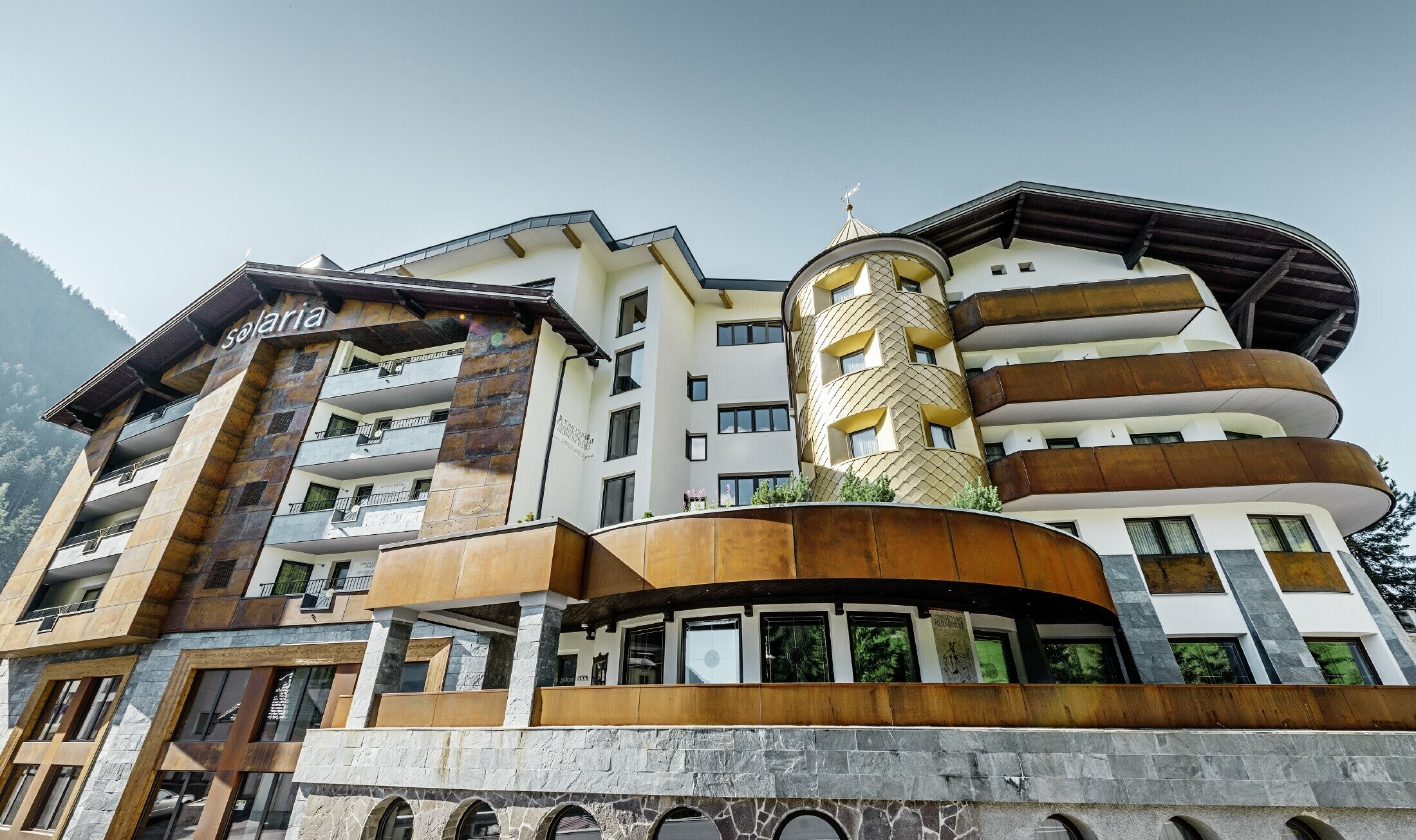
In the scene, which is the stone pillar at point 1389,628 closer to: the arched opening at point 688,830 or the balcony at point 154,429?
the arched opening at point 688,830

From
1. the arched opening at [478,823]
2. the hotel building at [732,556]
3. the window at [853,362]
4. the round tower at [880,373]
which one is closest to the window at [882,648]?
the hotel building at [732,556]

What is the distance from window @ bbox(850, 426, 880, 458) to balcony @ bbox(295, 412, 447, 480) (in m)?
15.1

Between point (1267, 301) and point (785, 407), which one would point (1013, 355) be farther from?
point (1267, 301)

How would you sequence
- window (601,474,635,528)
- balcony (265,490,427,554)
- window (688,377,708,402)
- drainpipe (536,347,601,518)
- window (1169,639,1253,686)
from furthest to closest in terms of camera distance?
window (688,377,708,402) < window (601,474,635,528) < balcony (265,490,427,554) < drainpipe (536,347,601,518) < window (1169,639,1253,686)

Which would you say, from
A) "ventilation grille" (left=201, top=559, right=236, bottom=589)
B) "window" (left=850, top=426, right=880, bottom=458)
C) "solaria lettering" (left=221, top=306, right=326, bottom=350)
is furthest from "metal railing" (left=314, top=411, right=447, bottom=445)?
"window" (left=850, top=426, right=880, bottom=458)

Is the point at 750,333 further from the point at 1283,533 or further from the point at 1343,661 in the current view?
the point at 1343,661

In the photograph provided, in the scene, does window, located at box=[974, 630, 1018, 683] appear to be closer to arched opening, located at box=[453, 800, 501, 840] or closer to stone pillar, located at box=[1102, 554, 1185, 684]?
stone pillar, located at box=[1102, 554, 1185, 684]

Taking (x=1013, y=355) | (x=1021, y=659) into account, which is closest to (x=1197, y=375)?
(x=1013, y=355)

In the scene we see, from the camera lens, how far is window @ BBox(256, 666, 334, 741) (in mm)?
19109

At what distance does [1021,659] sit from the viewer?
57.7 feet

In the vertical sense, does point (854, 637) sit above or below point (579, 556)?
below

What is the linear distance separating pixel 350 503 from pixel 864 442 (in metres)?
20.6

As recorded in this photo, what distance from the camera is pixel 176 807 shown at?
754 inches

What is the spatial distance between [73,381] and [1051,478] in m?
166
